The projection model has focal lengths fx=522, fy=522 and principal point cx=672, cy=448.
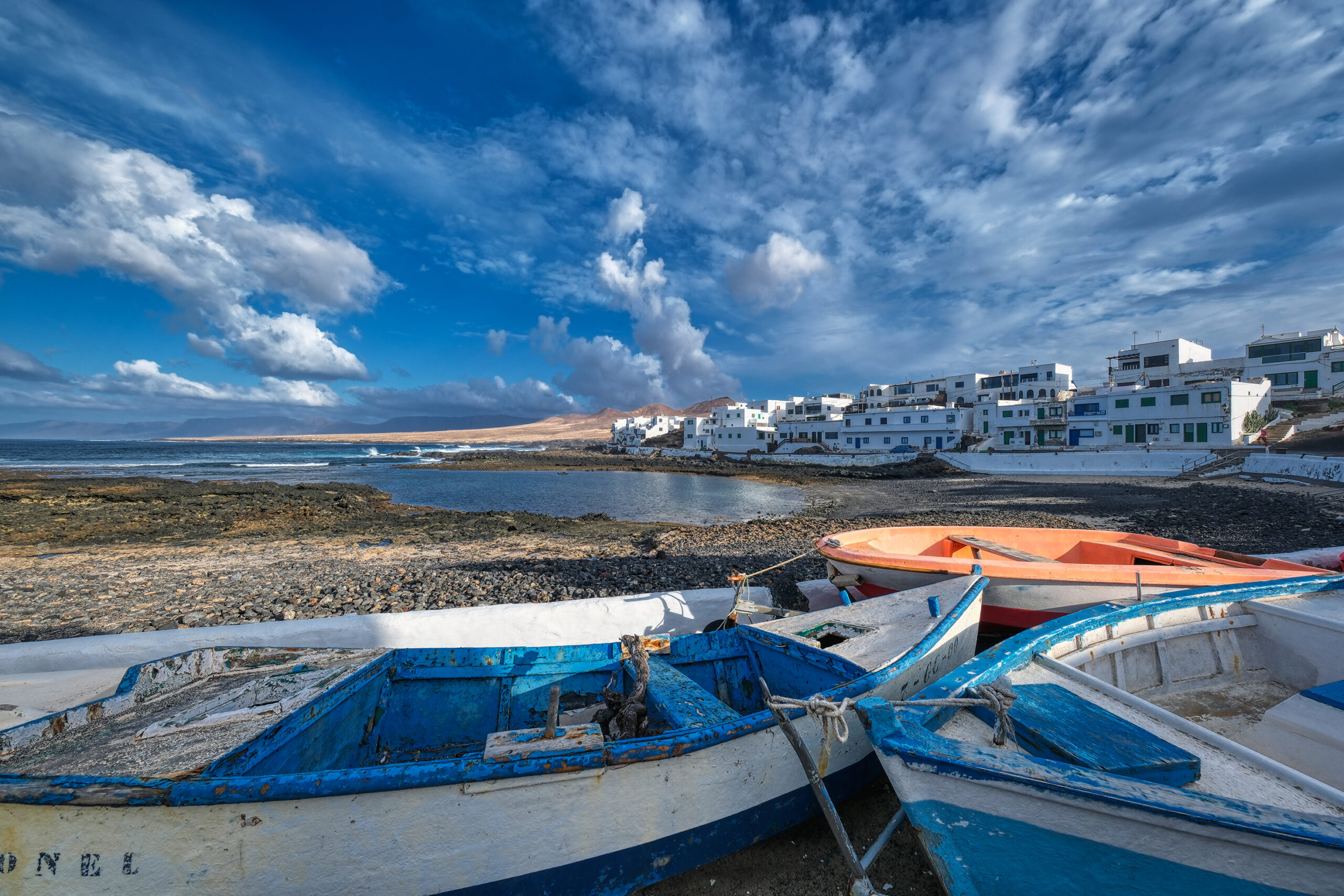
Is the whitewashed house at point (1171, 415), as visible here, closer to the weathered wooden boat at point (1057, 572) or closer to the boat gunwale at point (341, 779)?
the weathered wooden boat at point (1057, 572)

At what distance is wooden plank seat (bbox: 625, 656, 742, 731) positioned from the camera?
3.39 metres

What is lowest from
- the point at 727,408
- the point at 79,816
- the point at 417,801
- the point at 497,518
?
the point at 497,518

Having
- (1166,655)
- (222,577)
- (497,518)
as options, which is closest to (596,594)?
(1166,655)

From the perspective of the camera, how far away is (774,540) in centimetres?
1573

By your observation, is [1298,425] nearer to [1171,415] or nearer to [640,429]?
[1171,415]

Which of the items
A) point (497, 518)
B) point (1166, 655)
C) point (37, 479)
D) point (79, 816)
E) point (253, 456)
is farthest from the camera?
point (253, 456)

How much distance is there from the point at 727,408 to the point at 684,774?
7892cm

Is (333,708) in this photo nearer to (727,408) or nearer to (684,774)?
(684,774)

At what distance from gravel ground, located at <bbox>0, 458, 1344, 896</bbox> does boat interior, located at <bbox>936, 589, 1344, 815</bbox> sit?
1.31 metres

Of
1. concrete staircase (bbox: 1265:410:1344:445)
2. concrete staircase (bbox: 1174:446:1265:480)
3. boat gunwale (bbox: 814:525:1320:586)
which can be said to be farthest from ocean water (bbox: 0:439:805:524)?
concrete staircase (bbox: 1265:410:1344:445)

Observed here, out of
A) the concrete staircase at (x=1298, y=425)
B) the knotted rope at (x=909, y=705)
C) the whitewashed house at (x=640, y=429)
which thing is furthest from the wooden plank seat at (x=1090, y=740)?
the whitewashed house at (x=640, y=429)

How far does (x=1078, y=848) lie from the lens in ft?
7.34

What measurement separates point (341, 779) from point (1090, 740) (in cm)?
377

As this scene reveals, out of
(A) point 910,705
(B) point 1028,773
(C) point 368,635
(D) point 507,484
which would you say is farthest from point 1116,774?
(D) point 507,484
